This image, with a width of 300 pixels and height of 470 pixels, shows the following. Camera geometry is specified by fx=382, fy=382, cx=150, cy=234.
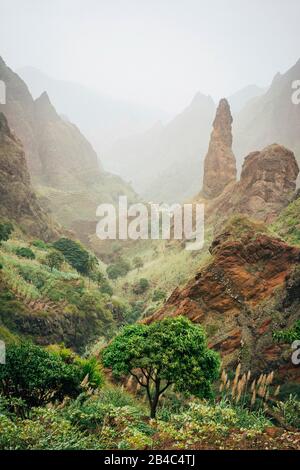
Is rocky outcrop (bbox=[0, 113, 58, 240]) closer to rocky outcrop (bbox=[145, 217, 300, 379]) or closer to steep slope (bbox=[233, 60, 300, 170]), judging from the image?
rocky outcrop (bbox=[145, 217, 300, 379])

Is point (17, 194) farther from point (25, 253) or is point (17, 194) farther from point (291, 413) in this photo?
point (291, 413)

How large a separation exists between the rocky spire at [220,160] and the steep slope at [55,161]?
35156 millimetres

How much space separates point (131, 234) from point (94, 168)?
67.8m

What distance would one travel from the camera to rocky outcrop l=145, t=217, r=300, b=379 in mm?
15984

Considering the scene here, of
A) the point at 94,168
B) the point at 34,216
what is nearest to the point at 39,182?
the point at 94,168

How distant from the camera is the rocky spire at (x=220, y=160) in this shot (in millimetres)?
72875

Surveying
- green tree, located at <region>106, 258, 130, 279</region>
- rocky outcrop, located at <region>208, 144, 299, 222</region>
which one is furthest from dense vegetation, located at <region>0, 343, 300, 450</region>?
green tree, located at <region>106, 258, 130, 279</region>

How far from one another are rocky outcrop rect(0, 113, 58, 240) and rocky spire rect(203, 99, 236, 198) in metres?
30.4

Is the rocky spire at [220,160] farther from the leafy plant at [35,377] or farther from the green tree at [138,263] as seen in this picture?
the leafy plant at [35,377]


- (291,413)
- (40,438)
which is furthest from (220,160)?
(40,438)

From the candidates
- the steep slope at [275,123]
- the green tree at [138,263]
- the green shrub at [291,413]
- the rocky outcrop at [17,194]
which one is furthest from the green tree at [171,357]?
the steep slope at [275,123]

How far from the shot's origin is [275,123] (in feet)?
538

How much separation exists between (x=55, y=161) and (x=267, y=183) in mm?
85733
